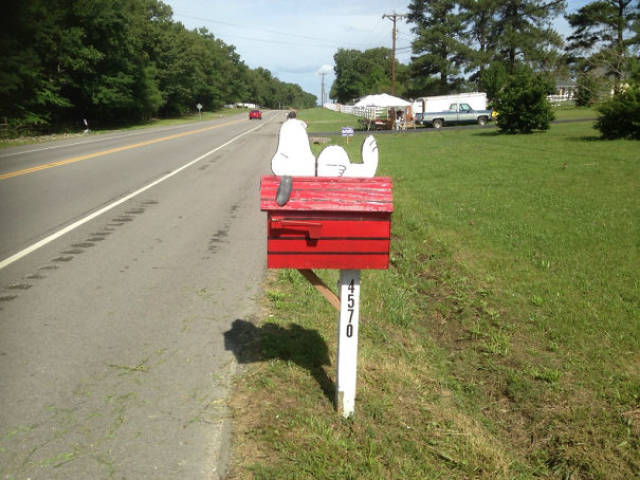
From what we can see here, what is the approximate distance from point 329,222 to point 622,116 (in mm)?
18908

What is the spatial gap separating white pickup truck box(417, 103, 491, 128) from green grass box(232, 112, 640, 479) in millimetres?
27528

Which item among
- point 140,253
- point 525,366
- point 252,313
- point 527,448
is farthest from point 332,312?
point 140,253

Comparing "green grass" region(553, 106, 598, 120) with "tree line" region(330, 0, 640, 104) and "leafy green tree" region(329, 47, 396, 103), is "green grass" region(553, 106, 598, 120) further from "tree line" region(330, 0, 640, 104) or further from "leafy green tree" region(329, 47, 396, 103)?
"leafy green tree" region(329, 47, 396, 103)

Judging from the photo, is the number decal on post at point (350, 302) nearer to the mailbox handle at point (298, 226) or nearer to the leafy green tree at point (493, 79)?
the mailbox handle at point (298, 226)

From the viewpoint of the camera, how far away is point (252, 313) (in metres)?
4.74

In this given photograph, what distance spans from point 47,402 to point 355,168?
251 centimetres

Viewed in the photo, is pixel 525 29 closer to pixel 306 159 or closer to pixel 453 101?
pixel 453 101

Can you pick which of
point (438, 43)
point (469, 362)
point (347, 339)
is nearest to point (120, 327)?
point (347, 339)

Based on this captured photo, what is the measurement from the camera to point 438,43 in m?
57.9

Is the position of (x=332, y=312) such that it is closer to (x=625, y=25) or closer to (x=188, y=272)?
(x=188, y=272)

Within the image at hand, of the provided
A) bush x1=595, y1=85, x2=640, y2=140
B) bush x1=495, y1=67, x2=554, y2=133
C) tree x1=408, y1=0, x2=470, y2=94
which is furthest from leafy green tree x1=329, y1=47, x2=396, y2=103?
bush x1=595, y1=85, x2=640, y2=140

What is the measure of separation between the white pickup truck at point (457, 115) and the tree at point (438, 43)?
25391 millimetres

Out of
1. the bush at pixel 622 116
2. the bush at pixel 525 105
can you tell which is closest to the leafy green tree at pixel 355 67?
the bush at pixel 525 105

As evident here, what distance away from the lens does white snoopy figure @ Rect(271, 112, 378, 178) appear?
2799 millimetres
